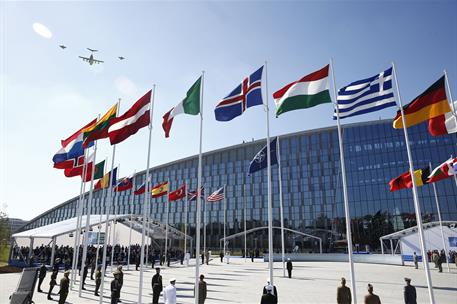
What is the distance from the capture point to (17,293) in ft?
36.7

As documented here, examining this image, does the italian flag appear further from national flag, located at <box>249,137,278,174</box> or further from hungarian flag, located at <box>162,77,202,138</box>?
national flag, located at <box>249,137,278,174</box>

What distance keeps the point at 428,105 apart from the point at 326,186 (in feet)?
190

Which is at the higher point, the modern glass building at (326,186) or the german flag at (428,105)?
the modern glass building at (326,186)

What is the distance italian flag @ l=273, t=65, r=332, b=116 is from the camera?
1145cm

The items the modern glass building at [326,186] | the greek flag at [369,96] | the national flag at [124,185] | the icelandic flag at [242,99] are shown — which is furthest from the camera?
the modern glass building at [326,186]

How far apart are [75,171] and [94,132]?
5.14 meters

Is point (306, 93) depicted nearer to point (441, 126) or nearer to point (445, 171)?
point (441, 126)

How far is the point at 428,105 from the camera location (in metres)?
11.0

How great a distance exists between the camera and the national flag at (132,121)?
13.1m

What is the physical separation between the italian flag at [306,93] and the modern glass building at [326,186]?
170 ft

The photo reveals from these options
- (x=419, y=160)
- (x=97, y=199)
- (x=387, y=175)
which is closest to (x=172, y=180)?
(x=97, y=199)

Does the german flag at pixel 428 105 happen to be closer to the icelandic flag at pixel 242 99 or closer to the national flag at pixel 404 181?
the icelandic flag at pixel 242 99

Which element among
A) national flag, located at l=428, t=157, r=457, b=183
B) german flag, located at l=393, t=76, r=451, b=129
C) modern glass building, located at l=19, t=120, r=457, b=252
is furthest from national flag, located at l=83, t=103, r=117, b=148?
modern glass building, located at l=19, t=120, r=457, b=252

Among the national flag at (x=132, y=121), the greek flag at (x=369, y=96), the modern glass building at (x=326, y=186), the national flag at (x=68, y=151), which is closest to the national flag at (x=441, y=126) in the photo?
the greek flag at (x=369, y=96)
